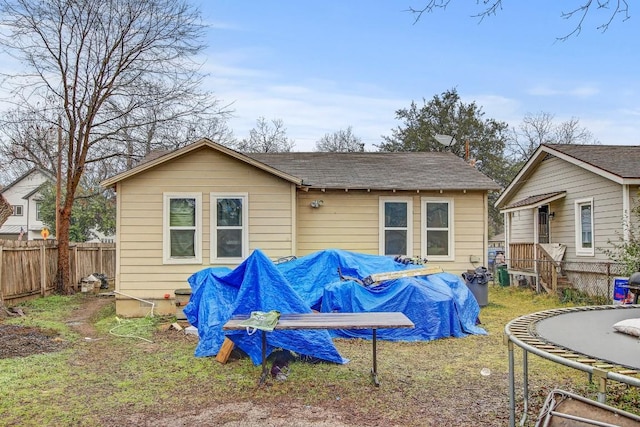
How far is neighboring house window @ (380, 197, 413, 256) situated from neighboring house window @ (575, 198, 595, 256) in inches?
201

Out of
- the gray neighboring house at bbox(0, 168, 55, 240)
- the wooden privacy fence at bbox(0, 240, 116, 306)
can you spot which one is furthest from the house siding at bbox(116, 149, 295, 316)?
the gray neighboring house at bbox(0, 168, 55, 240)

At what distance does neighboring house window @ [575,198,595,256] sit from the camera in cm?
1216

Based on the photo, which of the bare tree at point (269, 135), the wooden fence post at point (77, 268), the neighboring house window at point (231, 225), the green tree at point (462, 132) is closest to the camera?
the neighboring house window at point (231, 225)

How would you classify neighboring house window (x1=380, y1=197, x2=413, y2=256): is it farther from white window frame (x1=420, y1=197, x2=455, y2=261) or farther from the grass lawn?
the grass lawn

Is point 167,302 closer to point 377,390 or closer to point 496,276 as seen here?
point 377,390

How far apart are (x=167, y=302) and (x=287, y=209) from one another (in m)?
2.99

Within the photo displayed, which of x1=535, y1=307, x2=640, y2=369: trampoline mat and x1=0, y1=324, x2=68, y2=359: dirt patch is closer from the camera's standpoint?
x1=535, y1=307, x2=640, y2=369: trampoline mat

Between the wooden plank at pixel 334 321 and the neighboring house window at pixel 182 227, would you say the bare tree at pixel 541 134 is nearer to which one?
the neighboring house window at pixel 182 227

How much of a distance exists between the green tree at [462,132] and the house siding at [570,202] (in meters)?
13.9

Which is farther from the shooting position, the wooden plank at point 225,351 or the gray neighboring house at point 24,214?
the gray neighboring house at point 24,214

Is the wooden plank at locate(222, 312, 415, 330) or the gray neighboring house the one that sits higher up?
the gray neighboring house

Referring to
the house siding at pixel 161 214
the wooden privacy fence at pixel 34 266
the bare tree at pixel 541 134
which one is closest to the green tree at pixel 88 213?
the wooden privacy fence at pixel 34 266

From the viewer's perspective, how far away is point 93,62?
13.9 m

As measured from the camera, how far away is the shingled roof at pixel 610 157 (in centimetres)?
1084
